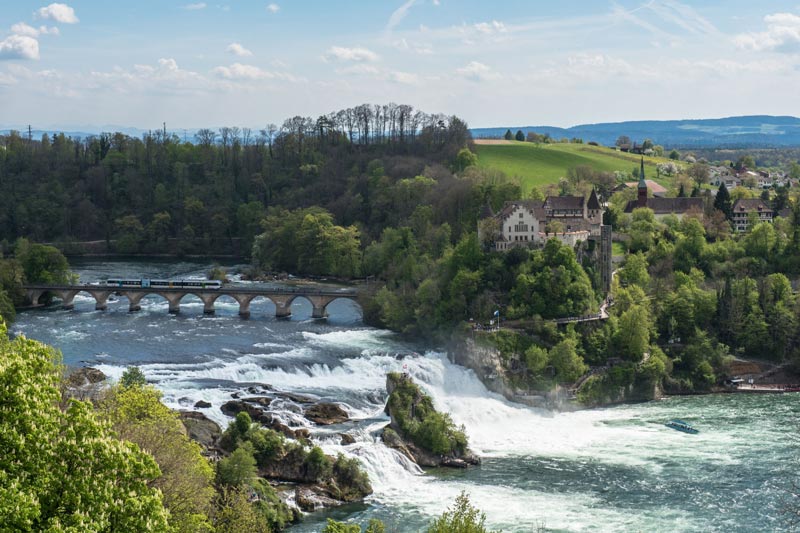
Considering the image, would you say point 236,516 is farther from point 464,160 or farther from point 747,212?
point 464,160

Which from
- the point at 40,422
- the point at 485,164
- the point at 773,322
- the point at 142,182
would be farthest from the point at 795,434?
the point at 142,182

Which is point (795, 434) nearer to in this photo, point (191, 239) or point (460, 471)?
point (460, 471)

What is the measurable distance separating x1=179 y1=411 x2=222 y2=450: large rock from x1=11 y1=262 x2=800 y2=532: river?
1965 mm

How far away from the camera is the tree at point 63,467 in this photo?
22.6 metres

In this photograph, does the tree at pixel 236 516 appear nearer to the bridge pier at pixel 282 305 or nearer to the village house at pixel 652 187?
the bridge pier at pixel 282 305

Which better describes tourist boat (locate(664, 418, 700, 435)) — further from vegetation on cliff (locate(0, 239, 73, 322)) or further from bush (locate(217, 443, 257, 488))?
vegetation on cliff (locate(0, 239, 73, 322))

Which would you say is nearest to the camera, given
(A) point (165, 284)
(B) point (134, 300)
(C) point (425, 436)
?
(C) point (425, 436)

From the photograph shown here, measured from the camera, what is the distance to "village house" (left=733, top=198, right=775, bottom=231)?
120 m

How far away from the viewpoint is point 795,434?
71000 mm

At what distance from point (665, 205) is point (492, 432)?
197 ft

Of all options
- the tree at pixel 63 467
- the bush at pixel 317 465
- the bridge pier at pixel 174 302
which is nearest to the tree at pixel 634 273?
the bridge pier at pixel 174 302

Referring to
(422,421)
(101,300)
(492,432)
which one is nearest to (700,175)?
(101,300)

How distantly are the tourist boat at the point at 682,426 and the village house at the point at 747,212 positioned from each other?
171 ft

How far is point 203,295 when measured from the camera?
4417 inches
